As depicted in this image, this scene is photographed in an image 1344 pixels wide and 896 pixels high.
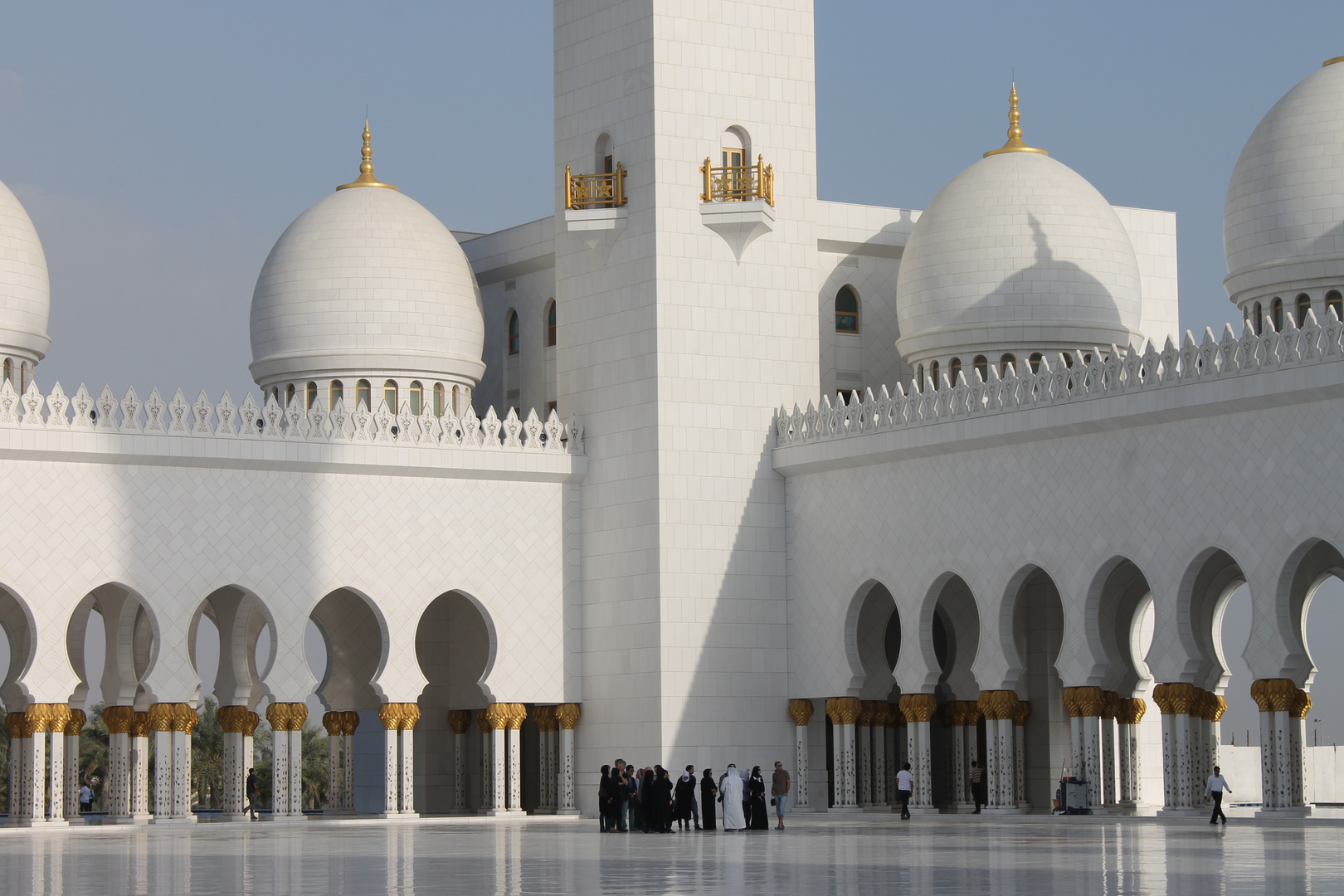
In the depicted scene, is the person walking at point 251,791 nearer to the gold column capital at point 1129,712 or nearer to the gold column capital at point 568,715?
the gold column capital at point 568,715

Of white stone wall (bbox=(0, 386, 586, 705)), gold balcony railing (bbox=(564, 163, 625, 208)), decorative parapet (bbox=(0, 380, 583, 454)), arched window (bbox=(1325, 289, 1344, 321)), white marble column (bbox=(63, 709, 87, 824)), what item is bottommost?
white marble column (bbox=(63, 709, 87, 824))

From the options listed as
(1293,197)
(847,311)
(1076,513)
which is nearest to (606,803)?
(1076,513)

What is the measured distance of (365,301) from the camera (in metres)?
30.3

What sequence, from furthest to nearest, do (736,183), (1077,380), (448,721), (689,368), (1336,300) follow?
(448,721) < (736,183) < (689,368) < (1336,300) < (1077,380)

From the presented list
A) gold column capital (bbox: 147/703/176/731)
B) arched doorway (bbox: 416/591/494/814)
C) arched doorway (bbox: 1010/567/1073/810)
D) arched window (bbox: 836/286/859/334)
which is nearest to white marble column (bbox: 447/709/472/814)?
arched doorway (bbox: 416/591/494/814)

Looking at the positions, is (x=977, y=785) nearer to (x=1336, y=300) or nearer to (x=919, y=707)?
(x=919, y=707)

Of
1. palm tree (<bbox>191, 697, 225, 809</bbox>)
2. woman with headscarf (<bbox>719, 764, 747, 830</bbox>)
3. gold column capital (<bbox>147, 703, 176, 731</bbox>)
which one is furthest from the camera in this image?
palm tree (<bbox>191, 697, 225, 809</bbox>)

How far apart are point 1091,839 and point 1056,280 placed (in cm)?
1287

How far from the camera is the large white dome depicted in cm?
3034

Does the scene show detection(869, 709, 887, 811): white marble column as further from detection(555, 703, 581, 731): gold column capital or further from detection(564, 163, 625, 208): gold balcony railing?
detection(564, 163, 625, 208): gold balcony railing

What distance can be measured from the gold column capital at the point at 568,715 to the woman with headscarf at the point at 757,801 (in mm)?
6721

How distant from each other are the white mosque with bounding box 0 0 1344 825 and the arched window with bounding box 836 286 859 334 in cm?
6

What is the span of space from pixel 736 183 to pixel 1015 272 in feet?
13.8

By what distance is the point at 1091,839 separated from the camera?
18.2 m
